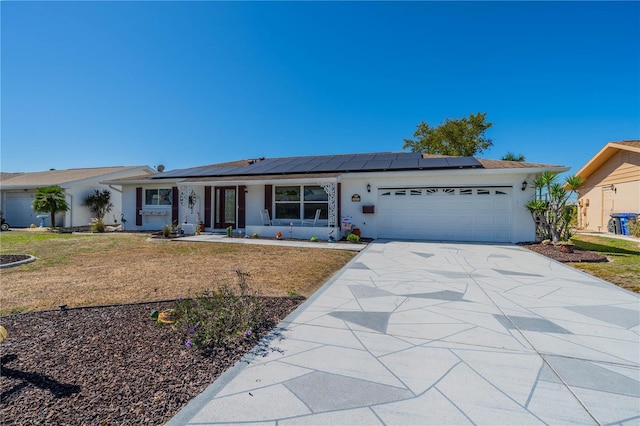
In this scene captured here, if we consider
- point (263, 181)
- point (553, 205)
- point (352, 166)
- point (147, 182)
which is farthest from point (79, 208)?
point (553, 205)

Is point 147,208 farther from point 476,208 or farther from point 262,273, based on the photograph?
point 476,208

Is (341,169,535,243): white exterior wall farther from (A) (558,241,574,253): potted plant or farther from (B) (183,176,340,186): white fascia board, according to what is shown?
(A) (558,241,574,253): potted plant

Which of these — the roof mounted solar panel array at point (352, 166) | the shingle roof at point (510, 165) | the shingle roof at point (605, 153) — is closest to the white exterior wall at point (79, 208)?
the roof mounted solar panel array at point (352, 166)

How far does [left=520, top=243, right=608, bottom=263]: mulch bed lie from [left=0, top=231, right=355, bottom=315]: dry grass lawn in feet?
18.9

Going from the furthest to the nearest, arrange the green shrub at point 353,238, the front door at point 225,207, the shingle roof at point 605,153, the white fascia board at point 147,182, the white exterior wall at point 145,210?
the white exterior wall at point 145,210
the white fascia board at point 147,182
the front door at point 225,207
the shingle roof at point 605,153
the green shrub at point 353,238

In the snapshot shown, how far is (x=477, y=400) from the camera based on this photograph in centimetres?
201

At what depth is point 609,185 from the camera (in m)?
15.4

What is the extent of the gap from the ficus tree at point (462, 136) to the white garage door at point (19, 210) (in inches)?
1250

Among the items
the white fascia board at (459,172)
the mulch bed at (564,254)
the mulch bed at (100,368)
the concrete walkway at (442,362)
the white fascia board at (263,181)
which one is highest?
the white fascia board at (459,172)

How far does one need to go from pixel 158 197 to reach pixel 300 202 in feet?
27.6

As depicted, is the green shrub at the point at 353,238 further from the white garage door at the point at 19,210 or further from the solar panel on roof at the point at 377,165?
the white garage door at the point at 19,210

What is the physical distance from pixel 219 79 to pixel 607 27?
14700mm

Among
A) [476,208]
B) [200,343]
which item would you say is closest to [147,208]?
[200,343]

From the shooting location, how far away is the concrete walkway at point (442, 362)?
1887 mm
